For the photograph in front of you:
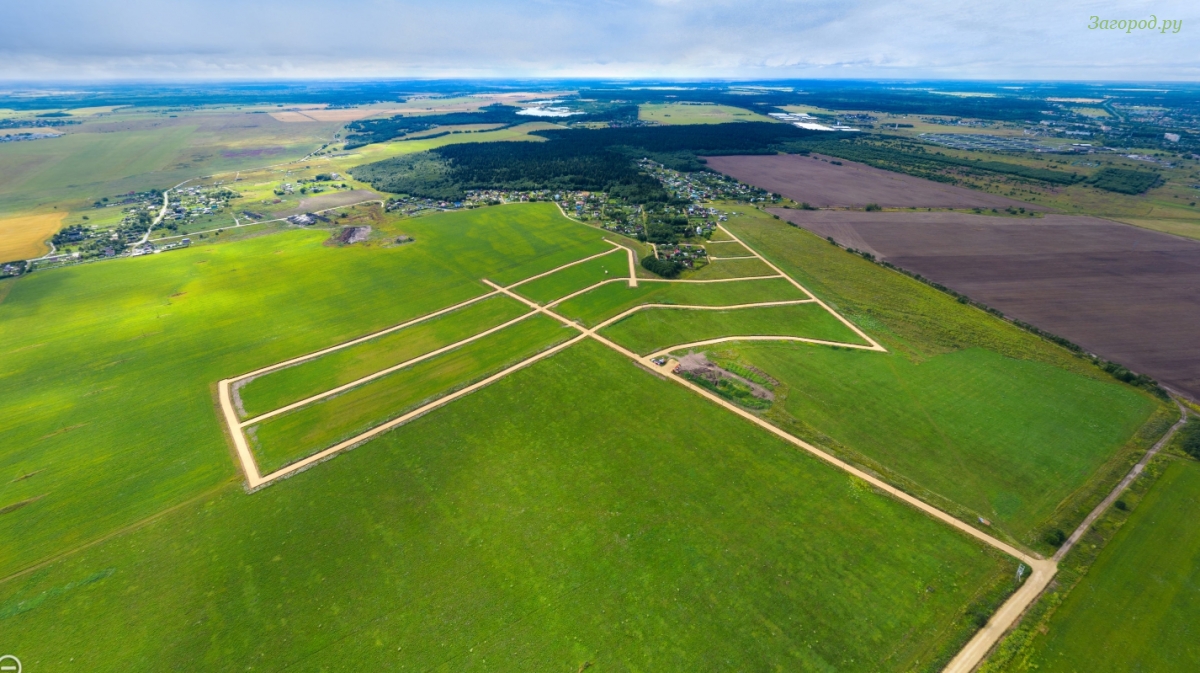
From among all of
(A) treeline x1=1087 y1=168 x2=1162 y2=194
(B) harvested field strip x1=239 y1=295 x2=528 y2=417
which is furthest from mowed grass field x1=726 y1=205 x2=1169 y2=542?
(A) treeline x1=1087 y1=168 x2=1162 y2=194

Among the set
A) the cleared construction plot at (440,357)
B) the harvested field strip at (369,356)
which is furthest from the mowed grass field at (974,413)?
the harvested field strip at (369,356)

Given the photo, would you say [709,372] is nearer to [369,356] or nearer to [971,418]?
[971,418]

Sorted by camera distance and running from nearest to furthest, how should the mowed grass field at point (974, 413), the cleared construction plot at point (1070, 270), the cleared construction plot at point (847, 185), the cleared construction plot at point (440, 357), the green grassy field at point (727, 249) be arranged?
1. the mowed grass field at point (974, 413)
2. the cleared construction plot at point (440, 357)
3. the cleared construction plot at point (1070, 270)
4. the green grassy field at point (727, 249)
5. the cleared construction plot at point (847, 185)

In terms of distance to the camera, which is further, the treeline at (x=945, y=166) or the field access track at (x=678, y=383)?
the treeline at (x=945, y=166)

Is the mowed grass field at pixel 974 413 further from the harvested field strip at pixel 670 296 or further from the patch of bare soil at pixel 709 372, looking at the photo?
the harvested field strip at pixel 670 296

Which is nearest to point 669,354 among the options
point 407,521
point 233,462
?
point 407,521

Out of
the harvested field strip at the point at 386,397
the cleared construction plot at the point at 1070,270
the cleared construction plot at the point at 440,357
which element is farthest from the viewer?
the cleared construction plot at the point at 1070,270

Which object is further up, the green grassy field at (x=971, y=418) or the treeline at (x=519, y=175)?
the treeline at (x=519, y=175)
